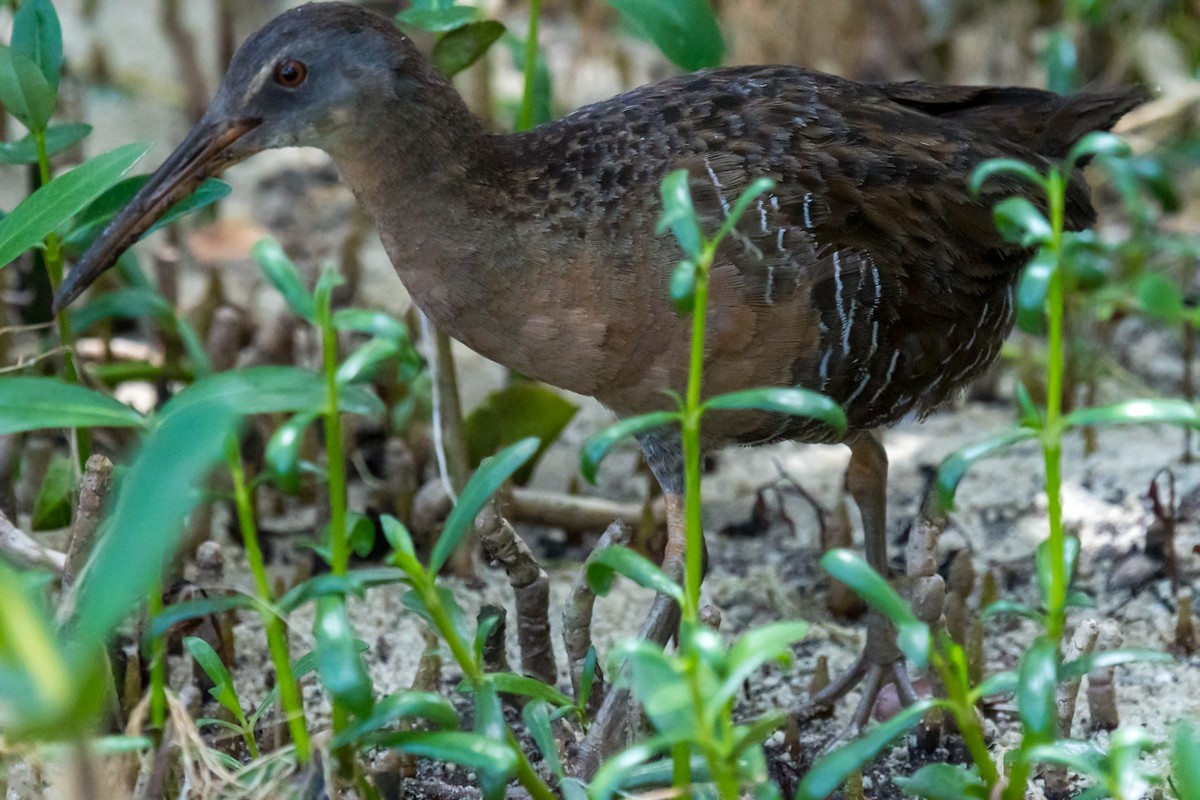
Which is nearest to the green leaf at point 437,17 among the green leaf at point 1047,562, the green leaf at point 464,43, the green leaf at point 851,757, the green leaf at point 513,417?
the green leaf at point 464,43

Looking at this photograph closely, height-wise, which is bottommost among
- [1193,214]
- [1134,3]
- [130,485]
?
[1193,214]

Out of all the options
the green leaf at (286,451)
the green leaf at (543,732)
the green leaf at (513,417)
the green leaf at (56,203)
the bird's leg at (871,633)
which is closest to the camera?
the green leaf at (286,451)

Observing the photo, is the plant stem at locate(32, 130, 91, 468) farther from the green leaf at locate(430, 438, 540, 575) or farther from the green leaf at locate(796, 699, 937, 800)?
the green leaf at locate(796, 699, 937, 800)

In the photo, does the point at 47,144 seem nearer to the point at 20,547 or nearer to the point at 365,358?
the point at 20,547

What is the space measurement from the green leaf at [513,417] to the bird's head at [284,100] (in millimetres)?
941

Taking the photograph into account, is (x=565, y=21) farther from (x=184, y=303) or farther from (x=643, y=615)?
(x=643, y=615)

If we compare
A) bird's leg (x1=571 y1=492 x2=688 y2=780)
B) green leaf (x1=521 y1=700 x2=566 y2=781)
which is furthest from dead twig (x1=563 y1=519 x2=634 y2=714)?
green leaf (x1=521 y1=700 x2=566 y2=781)

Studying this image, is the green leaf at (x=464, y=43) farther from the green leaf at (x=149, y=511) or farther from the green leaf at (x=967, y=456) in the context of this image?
the green leaf at (x=149, y=511)

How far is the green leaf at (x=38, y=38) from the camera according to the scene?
7.88 ft

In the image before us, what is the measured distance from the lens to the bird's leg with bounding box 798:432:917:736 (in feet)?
8.52

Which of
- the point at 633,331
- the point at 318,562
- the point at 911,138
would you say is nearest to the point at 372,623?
the point at 318,562

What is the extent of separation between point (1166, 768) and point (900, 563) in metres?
0.91

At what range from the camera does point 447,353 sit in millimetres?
3000

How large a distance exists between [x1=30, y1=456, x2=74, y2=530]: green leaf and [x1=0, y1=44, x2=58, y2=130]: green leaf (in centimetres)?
66
